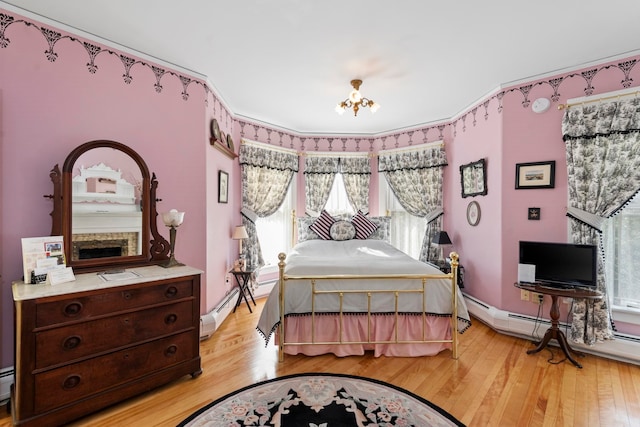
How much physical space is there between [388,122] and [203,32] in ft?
10.5

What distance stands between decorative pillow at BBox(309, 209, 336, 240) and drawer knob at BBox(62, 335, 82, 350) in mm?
3226

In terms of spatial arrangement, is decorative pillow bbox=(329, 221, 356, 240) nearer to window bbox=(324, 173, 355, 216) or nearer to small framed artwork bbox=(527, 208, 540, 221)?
window bbox=(324, 173, 355, 216)

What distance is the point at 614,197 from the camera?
2.68 meters

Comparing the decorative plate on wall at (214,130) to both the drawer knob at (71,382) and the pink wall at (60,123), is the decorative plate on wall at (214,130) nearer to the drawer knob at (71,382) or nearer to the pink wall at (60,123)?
the pink wall at (60,123)

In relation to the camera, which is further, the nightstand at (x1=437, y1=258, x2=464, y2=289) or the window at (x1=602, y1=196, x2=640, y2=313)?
the nightstand at (x1=437, y1=258, x2=464, y2=289)

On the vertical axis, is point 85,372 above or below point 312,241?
below

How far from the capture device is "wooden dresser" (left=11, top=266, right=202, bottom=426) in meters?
1.69

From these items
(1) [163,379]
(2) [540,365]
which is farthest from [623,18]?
(1) [163,379]

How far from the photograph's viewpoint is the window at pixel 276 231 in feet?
15.9

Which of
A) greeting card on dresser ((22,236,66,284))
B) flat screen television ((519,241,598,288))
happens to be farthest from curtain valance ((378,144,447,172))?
greeting card on dresser ((22,236,66,284))

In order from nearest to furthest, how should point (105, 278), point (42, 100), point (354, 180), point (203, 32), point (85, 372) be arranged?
point (85, 372) < point (105, 278) < point (42, 100) < point (203, 32) < point (354, 180)

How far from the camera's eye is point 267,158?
464 cm

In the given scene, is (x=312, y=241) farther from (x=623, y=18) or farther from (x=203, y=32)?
(x=623, y=18)

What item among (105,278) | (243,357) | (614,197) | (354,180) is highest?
(354,180)
